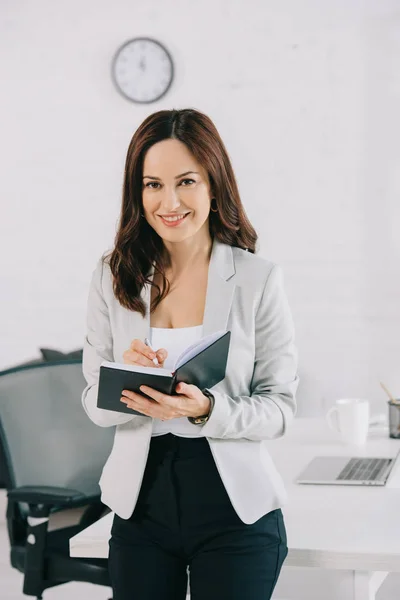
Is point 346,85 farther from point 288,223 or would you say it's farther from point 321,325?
point 321,325

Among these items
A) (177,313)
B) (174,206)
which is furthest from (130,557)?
(174,206)

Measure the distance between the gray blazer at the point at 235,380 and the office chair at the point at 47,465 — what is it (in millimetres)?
791

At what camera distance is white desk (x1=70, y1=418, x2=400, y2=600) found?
4.42 feet

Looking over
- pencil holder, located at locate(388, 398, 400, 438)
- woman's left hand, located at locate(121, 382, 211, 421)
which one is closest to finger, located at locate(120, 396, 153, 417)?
woman's left hand, located at locate(121, 382, 211, 421)

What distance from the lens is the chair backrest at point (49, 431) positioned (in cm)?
219

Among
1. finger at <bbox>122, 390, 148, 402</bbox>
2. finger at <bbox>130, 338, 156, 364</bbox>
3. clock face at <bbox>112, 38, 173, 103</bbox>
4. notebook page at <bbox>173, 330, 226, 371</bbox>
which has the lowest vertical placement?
finger at <bbox>122, 390, 148, 402</bbox>

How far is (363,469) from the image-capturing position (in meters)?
1.91

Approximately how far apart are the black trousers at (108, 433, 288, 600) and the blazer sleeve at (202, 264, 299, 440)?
3.3 inches

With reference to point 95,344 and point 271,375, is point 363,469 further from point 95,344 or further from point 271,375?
point 95,344

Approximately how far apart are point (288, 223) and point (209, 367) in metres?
3.09

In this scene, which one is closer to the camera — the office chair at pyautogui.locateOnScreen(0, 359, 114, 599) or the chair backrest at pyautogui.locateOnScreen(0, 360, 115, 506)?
the office chair at pyautogui.locateOnScreen(0, 359, 114, 599)

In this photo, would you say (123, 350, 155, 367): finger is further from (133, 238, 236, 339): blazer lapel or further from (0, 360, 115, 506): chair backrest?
(0, 360, 115, 506): chair backrest

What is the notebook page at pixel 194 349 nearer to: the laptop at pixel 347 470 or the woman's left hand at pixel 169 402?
the woman's left hand at pixel 169 402

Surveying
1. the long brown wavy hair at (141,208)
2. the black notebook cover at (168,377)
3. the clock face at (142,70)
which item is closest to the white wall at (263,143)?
the clock face at (142,70)
